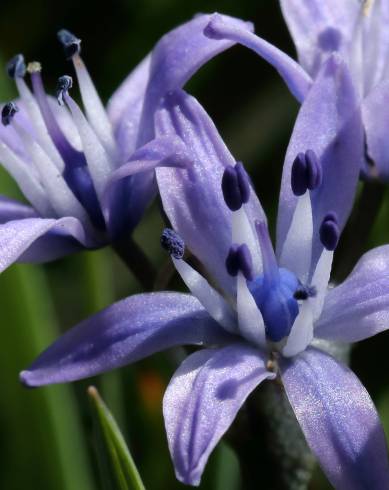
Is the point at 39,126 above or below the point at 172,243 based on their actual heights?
above

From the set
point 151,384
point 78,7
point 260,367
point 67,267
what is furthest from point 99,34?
point 260,367

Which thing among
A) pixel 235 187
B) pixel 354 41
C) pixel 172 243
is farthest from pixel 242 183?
pixel 354 41

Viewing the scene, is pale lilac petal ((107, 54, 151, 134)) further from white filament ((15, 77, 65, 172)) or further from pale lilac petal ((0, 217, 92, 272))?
pale lilac petal ((0, 217, 92, 272))

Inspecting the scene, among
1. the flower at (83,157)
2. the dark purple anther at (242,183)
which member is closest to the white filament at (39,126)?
the flower at (83,157)

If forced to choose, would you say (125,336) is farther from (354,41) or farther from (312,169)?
(354,41)

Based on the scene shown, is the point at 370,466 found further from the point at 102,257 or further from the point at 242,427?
the point at 102,257

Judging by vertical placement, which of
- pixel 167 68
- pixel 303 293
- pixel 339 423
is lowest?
pixel 339 423
